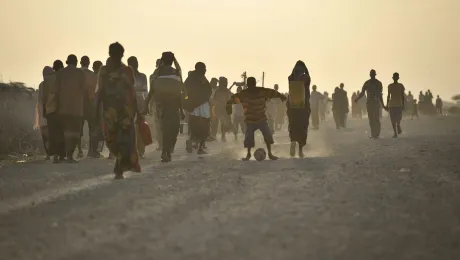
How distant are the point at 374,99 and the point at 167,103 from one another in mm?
8868

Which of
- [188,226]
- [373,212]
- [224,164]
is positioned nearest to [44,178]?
[224,164]

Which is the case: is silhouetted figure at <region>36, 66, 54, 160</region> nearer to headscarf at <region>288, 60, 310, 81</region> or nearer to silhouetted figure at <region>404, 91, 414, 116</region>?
headscarf at <region>288, 60, 310, 81</region>

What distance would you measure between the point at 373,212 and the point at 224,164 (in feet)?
15.5

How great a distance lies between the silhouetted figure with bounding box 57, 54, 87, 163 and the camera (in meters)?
10.3

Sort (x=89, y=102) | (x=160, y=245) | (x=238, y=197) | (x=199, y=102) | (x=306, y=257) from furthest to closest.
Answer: (x=199, y=102)
(x=89, y=102)
(x=238, y=197)
(x=160, y=245)
(x=306, y=257)

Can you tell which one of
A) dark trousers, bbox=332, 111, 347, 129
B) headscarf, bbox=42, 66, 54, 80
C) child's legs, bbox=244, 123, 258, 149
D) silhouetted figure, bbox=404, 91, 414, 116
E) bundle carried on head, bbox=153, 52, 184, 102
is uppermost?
silhouetted figure, bbox=404, 91, 414, 116

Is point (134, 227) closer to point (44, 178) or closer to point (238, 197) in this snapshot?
point (238, 197)

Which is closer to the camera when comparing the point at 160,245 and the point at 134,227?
the point at 160,245

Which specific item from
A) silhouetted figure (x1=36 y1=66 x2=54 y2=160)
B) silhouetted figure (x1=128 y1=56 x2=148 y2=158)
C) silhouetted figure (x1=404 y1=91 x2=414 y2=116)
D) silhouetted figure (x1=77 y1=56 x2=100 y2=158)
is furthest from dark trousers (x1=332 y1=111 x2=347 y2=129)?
silhouetted figure (x1=404 y1=91 x2=414 y2=116)

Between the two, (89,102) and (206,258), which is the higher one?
(89,102)

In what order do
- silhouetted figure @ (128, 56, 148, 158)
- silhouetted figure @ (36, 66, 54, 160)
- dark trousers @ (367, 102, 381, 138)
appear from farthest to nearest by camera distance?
1. dark trousers @ (367, 102, 381, 138)
2. silhouetted figure @ (128, 56, 148, 158)
3. silhouetted figure @ (36, 66, 54, 160)

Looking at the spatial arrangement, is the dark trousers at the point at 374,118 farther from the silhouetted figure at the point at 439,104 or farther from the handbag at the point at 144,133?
the silhouetted figure at the point at 439,104

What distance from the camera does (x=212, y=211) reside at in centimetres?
488

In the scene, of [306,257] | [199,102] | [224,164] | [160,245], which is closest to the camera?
[306,257]
